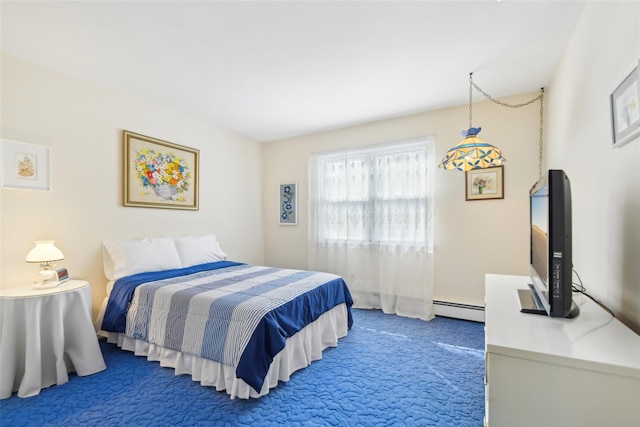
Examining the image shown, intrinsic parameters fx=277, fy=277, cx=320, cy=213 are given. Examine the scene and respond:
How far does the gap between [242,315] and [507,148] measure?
3.15 metres

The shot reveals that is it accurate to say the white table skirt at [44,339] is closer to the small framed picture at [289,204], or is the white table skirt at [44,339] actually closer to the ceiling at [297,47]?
the ceiling at [297,47]

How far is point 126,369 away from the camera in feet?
7.30

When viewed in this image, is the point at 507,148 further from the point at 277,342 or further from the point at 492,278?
the point at 277,342

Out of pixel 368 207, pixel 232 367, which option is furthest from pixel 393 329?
Result: pixel 232 367

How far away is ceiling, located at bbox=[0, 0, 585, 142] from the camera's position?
179 cm

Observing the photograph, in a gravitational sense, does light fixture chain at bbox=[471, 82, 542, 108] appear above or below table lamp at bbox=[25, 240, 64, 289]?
above

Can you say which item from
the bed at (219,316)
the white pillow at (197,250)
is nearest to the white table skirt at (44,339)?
the bed at (219,316)

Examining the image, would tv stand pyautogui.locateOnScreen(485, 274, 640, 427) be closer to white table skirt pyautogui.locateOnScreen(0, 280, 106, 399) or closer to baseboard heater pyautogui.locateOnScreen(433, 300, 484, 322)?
baseboard heater pyautogui.locateOnScreen(433, 300, 484, 322)

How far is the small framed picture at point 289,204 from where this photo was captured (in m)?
4.50

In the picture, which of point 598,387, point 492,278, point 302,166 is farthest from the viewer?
point 302,166

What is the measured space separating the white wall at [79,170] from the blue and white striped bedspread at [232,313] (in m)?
0.67

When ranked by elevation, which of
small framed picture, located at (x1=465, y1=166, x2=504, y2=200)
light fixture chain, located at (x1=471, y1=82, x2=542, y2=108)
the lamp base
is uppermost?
light fixture chain, located at (x1=471, y1=82, x2=542, y2=108)

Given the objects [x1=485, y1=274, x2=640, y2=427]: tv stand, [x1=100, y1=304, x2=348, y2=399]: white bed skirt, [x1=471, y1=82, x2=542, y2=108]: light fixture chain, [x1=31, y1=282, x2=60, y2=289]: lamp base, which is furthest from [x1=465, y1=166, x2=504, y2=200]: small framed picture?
[x1=31, y1=282, x2=60, y2=289]: lamp base

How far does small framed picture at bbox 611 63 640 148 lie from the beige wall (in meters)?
1.59
